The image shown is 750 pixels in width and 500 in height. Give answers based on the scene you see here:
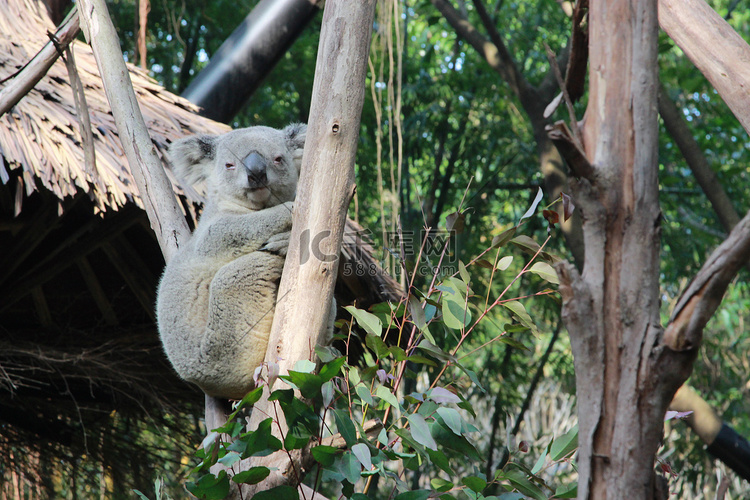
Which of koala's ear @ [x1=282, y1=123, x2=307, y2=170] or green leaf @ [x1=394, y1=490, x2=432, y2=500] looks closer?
green leaf @ [x1=394, y1=490, x2=432, y2=500]

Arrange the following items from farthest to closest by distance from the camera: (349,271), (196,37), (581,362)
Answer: (196,37)
(349,271)
(581,362)

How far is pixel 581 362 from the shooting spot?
3.10 ft

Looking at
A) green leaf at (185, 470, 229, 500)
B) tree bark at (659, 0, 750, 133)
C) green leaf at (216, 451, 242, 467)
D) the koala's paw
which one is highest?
tree bark at (659, 0, 750, 133)

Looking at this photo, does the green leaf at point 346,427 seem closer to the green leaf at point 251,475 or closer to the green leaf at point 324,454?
the green leaf at point 324,454

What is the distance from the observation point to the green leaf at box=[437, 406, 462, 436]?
136 cm

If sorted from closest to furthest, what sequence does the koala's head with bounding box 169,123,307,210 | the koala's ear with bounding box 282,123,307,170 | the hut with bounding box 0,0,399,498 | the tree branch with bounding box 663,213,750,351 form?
the tree branch with bounding box 663,213,750,351
the koala's head with bounding box 169,123,307,210
the koala's ear with bounding box 282,123,307,170
the hut with bounding box 0,0,399,498

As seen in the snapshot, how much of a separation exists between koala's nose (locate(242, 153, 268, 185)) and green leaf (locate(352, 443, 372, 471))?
3.53 ft

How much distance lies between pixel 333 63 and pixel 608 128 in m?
0.76

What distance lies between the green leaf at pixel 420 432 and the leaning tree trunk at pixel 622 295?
42 centimetres

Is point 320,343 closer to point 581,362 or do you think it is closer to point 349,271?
point 581,362

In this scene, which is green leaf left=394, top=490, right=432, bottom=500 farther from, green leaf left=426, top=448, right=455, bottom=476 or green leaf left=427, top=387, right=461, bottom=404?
green leaf left=427, top=387, right=461, bottom=404

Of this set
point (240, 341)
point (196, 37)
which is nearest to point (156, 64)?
point (196, 37)

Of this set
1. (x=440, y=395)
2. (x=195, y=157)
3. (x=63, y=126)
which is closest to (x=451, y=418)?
(x=440, y=395)

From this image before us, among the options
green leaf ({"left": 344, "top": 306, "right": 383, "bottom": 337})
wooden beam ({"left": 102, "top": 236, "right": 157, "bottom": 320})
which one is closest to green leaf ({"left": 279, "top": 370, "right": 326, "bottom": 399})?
green leaf ({"left": 344, "top": 306, "right": 383, "bottom": 337})
